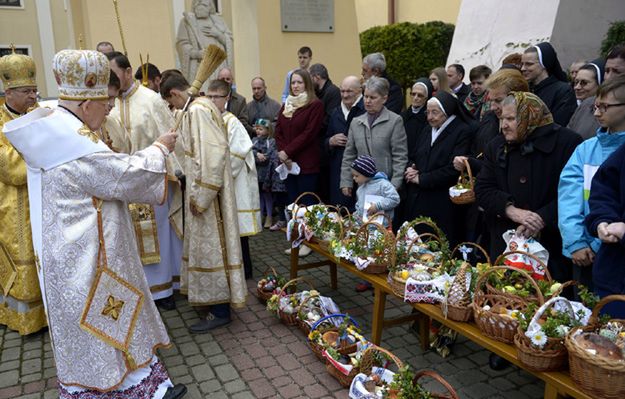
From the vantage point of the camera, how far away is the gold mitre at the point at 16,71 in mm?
4152

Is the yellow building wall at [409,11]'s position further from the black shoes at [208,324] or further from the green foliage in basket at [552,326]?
the green foliage in basket at [552,326]

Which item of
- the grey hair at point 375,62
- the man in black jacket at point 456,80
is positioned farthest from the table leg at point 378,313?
the man in black jacket at point 456,80

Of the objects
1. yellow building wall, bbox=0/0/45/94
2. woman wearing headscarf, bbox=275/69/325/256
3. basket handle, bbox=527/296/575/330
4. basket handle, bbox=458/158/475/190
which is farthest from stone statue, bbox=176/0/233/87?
yellow building wall, bbox=0/0/45/94

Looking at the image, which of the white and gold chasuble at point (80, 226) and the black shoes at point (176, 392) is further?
the black shoes at point (176, 392)

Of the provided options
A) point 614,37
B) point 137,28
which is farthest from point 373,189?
point 137,28

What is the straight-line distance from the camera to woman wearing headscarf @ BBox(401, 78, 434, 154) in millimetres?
5246

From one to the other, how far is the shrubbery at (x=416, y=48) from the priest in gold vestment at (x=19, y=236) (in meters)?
14.9

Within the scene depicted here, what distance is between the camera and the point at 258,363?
3.84m

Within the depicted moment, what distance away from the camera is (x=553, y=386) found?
7.85 feet

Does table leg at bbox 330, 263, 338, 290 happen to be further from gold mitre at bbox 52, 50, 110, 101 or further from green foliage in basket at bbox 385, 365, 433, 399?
gold mitre at bbox 52, 50, 110, 101

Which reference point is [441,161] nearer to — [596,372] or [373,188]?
[373,188]

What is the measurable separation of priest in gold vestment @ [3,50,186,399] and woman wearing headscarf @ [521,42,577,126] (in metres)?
3.44

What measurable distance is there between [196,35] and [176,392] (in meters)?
9.57

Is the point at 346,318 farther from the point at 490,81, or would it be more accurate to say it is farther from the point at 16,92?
the point at 16,92
